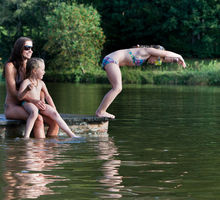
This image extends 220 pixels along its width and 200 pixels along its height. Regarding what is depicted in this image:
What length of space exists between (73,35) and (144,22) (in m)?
Answer: 16.1

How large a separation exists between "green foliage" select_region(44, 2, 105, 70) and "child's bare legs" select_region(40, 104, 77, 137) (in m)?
34.9

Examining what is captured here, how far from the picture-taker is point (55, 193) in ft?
16.3

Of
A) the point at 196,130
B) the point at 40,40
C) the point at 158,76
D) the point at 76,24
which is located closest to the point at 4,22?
the point at 40,40

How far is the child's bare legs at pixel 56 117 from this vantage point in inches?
356

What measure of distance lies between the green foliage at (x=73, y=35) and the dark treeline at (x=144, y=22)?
7676mm

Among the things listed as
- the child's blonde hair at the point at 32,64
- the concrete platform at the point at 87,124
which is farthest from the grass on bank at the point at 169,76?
the child's blonde hair at the point at 32,64

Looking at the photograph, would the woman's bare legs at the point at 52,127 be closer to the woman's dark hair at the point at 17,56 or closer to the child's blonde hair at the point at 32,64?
the child's blonde hair at the point at 32,64

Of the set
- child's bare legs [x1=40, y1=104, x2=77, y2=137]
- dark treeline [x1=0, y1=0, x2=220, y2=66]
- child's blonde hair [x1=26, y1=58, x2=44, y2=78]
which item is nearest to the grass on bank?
dark treeline [x1=0, y1=0, x2=220, y2=66]

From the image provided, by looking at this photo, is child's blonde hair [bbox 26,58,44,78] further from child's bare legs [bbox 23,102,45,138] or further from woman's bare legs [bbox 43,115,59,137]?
woman's bare legs [bbox 43,115,59,137]

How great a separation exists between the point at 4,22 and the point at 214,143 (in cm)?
5430

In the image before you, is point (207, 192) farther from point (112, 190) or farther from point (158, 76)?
point (158, 76)

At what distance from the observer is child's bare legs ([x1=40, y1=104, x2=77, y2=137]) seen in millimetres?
9039

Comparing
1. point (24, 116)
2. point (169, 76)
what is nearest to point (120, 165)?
point (24, 116)

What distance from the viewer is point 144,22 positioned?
59.6m
